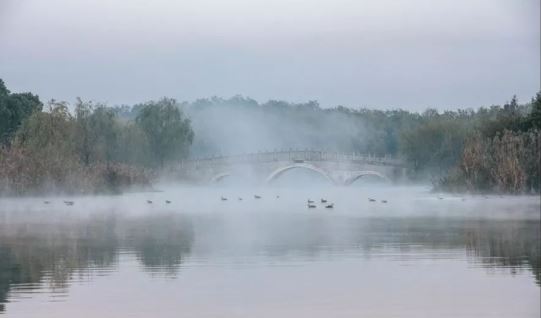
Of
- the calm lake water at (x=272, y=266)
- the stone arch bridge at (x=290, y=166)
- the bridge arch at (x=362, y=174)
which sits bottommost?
the calm lake water at (x=272, y=266)

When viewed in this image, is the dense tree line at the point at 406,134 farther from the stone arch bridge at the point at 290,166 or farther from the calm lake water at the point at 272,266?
the calm lake water at the point at 272,266

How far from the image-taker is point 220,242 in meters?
22.9

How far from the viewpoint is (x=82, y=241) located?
76.1 ft

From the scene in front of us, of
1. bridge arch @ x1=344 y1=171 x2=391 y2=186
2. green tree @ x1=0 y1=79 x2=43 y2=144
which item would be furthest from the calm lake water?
bridge arch @ x1=344 y1=171 x2=391 y2=186

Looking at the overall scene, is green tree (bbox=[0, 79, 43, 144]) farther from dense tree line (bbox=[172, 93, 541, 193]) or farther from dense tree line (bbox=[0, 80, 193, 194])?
dense tree line (bbox=[172, 93, 541, 193])

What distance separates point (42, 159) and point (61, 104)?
696cm

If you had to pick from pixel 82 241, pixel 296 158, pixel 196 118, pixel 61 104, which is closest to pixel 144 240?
pixel 82 241

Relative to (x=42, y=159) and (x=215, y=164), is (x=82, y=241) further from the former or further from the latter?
(x=215, y=164)

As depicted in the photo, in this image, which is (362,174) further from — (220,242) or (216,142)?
(220,242)

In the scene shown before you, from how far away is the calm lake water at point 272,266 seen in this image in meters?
13.1

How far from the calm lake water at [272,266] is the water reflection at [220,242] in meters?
0.03

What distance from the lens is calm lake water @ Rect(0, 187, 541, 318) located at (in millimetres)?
13062

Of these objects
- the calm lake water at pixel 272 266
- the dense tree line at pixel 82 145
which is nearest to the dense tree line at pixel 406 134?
the calm lake water at pixel 272 266

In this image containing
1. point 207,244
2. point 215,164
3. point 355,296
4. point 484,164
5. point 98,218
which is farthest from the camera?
point 215,164
